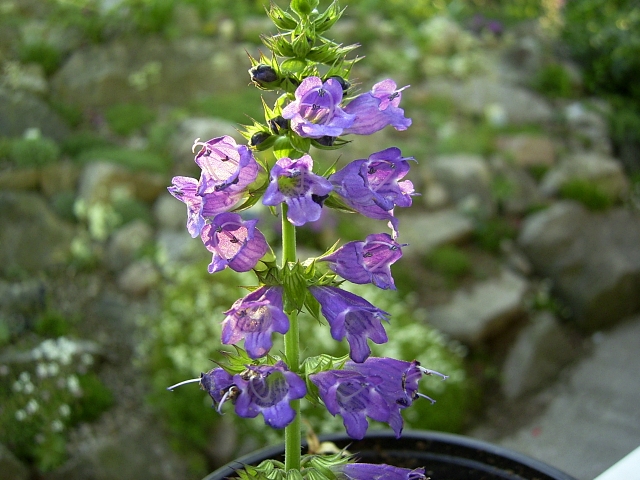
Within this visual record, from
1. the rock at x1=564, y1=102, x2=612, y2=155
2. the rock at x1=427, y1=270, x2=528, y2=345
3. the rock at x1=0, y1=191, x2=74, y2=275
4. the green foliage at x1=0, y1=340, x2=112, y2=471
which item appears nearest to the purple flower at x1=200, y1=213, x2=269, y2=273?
the green foliage at x1=0, y1=340, x2=112, y2=471

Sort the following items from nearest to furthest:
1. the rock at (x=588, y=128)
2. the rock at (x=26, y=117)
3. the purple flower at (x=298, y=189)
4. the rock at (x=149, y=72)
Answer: the purple flower at (x=298, y=189)
the rock at (x=26, y=117)
the rock at (x=149, y=72)
the rock at (x=588, y=128)

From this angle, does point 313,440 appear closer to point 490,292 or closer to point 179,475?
point 179,475

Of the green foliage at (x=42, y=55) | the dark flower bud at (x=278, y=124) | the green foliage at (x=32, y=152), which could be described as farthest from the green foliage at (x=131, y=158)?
the dark flower bud at (x=278, y=124)

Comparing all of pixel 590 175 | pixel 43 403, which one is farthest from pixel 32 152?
pixel 590 175

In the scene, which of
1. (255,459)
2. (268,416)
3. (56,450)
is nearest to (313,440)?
(255,459)

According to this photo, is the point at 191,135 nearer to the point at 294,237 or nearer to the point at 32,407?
the point at 32,407

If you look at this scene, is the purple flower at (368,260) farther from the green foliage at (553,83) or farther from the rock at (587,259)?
the green foliage at (553,83)
